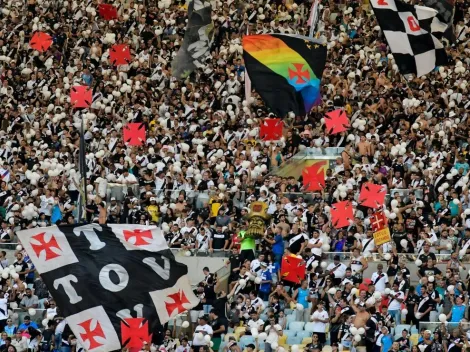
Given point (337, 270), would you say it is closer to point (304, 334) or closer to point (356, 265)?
point (356, 265)

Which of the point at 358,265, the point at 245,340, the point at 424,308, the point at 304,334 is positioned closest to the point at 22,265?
the point at 245,340

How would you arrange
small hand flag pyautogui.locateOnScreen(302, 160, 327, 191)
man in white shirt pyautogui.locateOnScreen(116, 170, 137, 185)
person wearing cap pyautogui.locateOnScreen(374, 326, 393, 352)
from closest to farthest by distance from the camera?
1. person wearing cap pyautogui.locateOnScreen(374, 326, 393, 352)
2. small hand flag pyautogui.locateOnScreen(302, 160, 327, 191)
3. man in white shirt pyautogui.locateOnScreen(116, 170, 137, 185)

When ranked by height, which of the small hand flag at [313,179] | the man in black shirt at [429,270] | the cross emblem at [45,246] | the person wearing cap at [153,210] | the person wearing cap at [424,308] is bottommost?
the person wearing cap at [153,210]

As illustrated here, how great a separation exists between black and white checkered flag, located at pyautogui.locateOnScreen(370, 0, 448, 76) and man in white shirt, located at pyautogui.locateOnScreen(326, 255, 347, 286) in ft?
14.9

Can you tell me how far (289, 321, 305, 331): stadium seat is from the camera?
99.4 ft

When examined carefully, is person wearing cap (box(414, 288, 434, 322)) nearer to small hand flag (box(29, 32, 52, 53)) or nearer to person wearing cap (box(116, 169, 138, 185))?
person wearing cap (box(116, 169, 138, 185))

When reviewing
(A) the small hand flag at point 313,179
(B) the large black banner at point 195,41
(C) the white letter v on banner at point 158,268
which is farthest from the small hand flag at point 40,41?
(C) the white letter v on banner at point 158,268

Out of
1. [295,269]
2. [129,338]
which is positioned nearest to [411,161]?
[295,269]

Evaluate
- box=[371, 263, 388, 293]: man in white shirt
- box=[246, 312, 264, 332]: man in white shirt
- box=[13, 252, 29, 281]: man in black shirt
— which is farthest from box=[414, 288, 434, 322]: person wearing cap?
box=[13, 252, 29, 281]: man in black shirt

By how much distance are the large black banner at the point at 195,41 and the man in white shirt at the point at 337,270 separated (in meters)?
9.40

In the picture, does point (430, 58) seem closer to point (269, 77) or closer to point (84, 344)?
point (269, 77)

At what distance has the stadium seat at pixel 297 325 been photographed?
30.3 metres

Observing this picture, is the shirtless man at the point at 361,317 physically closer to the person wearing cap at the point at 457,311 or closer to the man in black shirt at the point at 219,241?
the person wearing cap at the point at 457,311

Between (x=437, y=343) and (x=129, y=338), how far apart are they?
8481 millimetres
